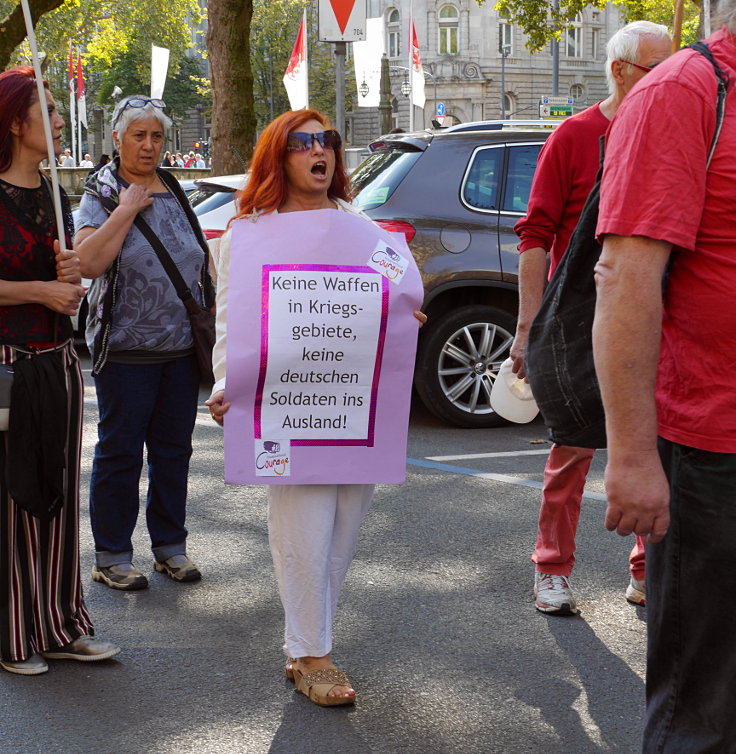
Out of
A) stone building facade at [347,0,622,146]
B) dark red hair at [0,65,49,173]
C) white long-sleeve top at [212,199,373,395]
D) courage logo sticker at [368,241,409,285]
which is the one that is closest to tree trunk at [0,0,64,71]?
dark red hair at [0,65,49,173]

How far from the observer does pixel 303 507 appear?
11.9 feet

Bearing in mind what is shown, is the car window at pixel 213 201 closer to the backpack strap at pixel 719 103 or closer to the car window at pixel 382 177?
the car window at pixel 382 177

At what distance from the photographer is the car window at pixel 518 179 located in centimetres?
791

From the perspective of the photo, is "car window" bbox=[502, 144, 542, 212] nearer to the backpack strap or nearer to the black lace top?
the black lace top

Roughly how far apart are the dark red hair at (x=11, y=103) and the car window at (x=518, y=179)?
181 inches

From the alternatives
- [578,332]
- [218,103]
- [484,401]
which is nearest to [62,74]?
[218,103]

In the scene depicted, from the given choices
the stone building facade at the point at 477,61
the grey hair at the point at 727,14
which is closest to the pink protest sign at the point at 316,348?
the grey hair at the point at 727,14

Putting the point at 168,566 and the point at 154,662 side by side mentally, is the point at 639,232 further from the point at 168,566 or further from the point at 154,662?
the point at 168,566

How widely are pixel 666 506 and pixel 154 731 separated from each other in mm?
1869

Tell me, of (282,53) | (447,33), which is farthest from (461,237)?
(447,33)

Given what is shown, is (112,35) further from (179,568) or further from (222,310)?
(222,310)

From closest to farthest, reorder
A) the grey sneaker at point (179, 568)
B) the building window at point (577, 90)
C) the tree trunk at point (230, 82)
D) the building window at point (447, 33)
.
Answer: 1. the grey sneaker at point (179, 568)
2. the tree trunk at point (230, 82)
3. the building window at point (447, 33)
4. the building window at point (577, 90)

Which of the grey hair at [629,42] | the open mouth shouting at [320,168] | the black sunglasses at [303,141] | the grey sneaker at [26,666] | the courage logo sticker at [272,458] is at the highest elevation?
the grey hair at [629,42]

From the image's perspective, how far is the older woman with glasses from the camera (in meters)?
4.61
